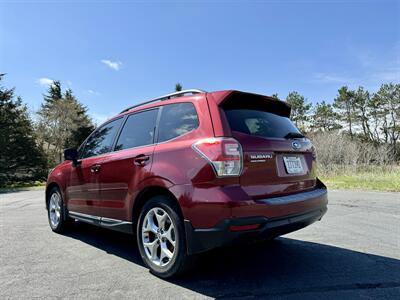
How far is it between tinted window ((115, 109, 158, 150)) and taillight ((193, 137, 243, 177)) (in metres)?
0.95

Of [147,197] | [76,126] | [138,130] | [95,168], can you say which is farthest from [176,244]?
[76,126]

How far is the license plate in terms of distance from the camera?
3393 millimetres

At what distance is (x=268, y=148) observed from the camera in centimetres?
320

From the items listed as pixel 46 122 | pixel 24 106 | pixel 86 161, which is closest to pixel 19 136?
pixel 24 106

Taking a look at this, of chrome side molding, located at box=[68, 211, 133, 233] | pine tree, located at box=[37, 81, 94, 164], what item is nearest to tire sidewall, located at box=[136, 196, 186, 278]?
chrome side molding, located at box=[68, 211, 133, 233]

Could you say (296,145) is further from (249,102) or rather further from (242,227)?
(242,227)

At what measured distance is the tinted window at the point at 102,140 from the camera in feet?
14.9

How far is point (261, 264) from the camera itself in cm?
376

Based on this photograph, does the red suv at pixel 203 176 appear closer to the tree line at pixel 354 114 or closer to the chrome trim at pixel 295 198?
the chrome trim at pixel 295 198

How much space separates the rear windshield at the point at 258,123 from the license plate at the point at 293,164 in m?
0.26

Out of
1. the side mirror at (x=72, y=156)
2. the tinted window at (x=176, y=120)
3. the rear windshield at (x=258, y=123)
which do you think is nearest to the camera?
the rear windshield at (x=258, y=123)

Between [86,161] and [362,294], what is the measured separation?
3885mm

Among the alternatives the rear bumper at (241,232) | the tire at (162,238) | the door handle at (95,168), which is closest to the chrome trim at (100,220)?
the tire at (162,238)

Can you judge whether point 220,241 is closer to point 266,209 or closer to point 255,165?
point 266,209
